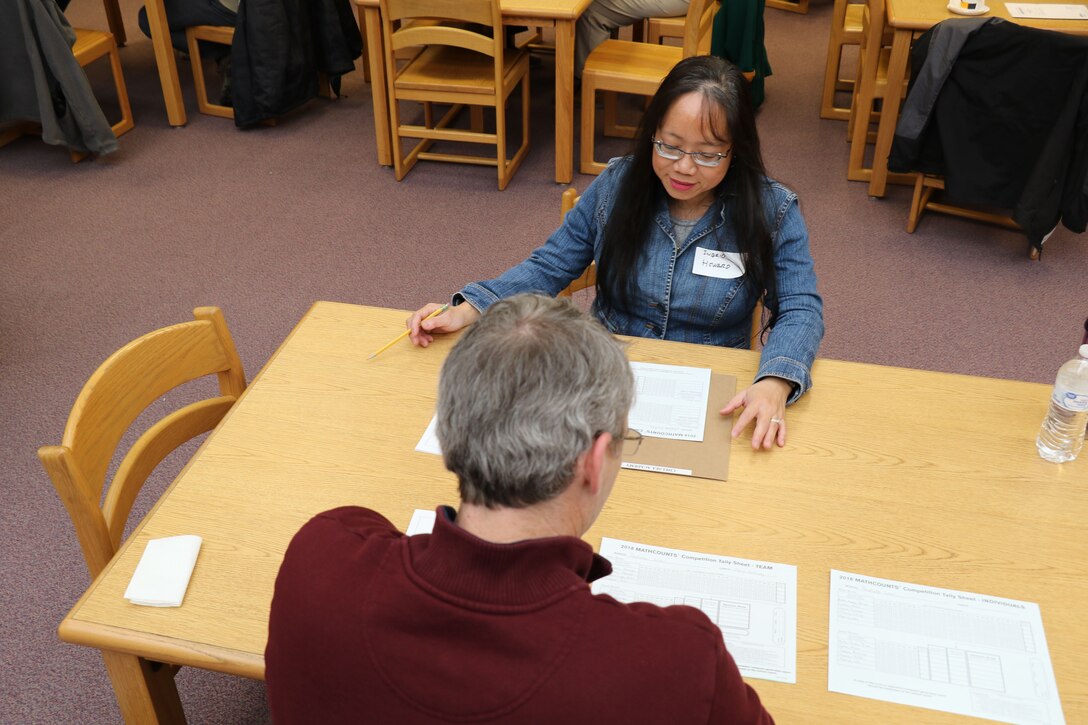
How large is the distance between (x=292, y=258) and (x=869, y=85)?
2.31m

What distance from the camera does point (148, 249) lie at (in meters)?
3.61

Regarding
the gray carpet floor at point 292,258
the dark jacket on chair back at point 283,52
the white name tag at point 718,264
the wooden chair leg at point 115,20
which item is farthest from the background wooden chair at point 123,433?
the wooden chair leg at point 115,20

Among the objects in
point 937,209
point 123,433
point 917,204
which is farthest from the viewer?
point 937,209

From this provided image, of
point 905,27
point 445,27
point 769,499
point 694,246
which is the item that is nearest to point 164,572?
point 769,499

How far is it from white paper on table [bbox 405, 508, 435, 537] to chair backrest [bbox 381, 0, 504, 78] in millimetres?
2553

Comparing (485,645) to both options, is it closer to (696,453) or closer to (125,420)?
(696,453)

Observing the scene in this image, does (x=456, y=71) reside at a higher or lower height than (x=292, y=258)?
higher

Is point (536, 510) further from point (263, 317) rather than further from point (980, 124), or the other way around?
point (980, 124)

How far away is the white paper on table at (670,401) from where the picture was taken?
1565 mm

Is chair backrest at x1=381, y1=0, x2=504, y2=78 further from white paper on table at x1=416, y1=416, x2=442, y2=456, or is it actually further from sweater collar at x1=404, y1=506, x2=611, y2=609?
sweater collar at x1=404, y1=506, x2=611, y2=609

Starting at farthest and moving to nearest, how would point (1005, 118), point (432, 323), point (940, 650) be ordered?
point (1005, 118) → point (432, 323) → point (940, 650)

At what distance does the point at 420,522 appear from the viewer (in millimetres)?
1374

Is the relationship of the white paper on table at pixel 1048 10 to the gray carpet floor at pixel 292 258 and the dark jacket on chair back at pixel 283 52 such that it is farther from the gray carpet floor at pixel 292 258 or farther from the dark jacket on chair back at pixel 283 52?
the dark jacket on chair back at pixel 283 52

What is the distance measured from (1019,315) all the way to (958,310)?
19 centimetres
